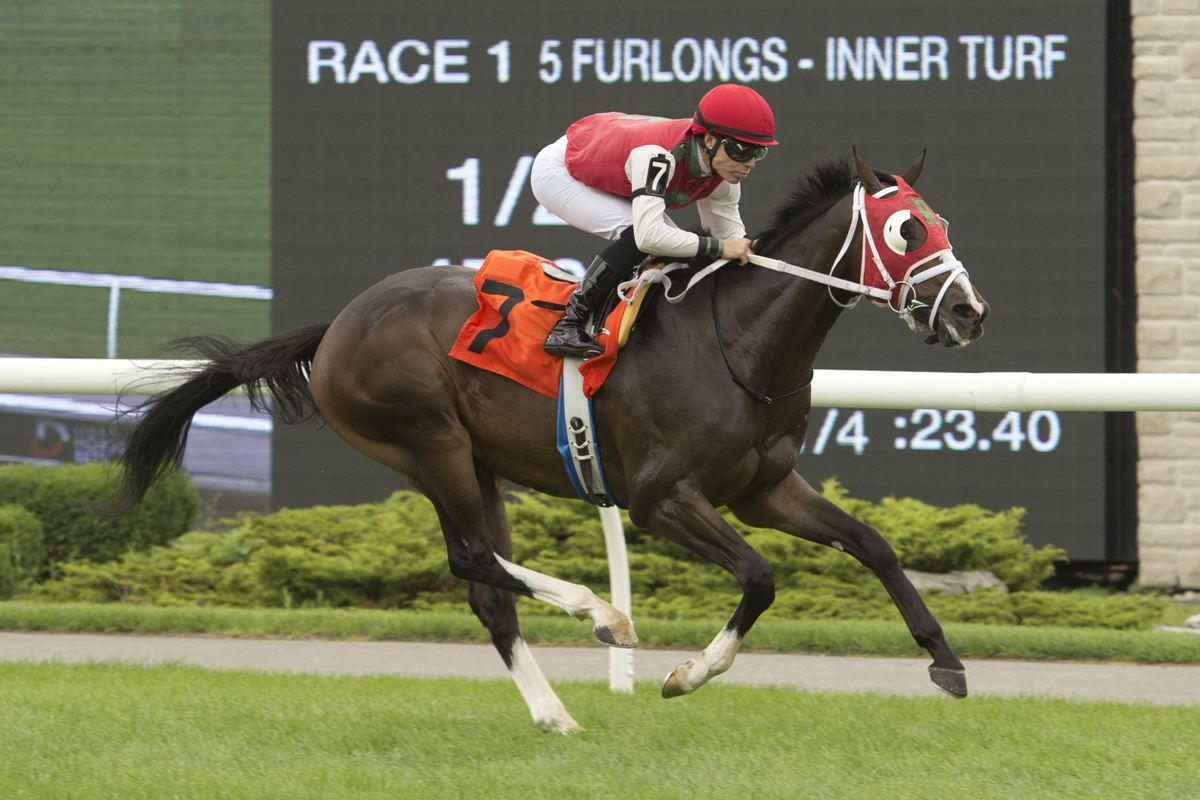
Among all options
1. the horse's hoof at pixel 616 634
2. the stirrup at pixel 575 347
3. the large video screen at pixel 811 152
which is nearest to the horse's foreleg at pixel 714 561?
the horse's hoof at pixel 616 634

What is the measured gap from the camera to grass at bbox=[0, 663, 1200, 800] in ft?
12.8

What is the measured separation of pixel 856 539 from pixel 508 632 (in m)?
1.12

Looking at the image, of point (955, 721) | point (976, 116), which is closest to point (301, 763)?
point (955, 721)

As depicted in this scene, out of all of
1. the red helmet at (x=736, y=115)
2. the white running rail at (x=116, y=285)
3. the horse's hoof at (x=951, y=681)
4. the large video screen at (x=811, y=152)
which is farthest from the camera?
the white running rail at (x=116, y=285)

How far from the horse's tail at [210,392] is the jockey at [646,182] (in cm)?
103

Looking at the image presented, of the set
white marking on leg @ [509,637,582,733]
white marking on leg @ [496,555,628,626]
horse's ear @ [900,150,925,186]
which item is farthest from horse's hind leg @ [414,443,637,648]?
horse's ear @ [900,150,925,186]

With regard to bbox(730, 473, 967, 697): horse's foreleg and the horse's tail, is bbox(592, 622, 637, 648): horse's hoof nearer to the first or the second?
bbox(730, 473, 967, 697): horse's foreleg

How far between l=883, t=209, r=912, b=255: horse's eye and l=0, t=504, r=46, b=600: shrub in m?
5.27

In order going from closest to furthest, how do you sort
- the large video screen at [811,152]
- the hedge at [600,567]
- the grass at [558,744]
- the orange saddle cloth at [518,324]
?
1. the grass at [558,744]
2. the orange saddle cloth at [518,324]
3. the hedge at [600,567]
4. the large video screen at [811,152]

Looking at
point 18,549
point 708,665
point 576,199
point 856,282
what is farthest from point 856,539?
point 18,549

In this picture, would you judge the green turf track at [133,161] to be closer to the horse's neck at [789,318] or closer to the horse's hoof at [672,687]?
the horse's neck at [789,318]

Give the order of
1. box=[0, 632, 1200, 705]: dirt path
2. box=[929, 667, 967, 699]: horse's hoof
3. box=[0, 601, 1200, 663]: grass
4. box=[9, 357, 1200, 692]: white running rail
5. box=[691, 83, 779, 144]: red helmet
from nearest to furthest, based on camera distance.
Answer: box=[929, 667, 967, 699]: horse's hoof < box=[691, 83, 779, 144]: red helmet < box=[9, 357, 1200, 692]: white running rail < box=[0, 632, 1200, 705]: dirt path < box=[0, 601, 1200, 663]: grass

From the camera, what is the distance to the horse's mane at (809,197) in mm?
4723

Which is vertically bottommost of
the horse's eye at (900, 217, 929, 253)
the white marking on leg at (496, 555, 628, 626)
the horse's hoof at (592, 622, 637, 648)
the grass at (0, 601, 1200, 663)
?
the grass at (0, 601, 1200, 663)
